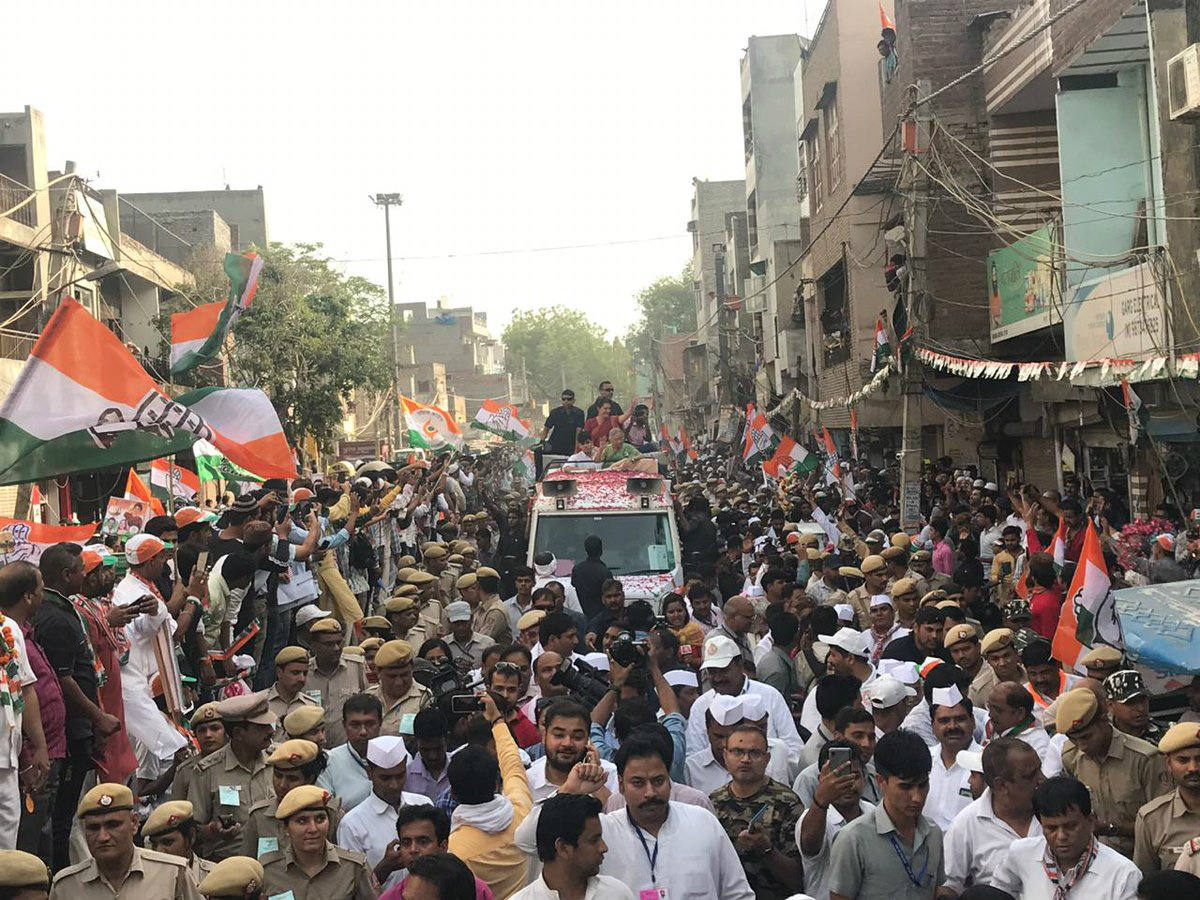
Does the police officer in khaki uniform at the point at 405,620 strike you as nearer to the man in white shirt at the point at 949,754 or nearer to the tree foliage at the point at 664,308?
the man in white shirt at the point at 949,754

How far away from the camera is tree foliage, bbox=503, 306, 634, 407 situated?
14384 centimetres

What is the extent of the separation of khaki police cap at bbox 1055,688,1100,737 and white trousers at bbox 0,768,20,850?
4468mm

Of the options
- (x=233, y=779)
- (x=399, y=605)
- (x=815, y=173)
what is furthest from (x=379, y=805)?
(x=815, y=173)

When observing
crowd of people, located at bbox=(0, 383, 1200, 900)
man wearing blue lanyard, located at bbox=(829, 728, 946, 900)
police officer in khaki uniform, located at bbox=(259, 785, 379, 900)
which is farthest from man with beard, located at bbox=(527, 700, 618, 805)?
man wearing blue lanyard, located at bbox=(829, 728, 946, 900)

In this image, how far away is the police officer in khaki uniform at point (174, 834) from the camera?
6133mm

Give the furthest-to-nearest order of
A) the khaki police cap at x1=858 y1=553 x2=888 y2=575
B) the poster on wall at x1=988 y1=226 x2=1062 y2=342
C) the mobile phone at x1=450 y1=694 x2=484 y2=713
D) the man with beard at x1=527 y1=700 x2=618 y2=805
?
1. the poster on wall at x1=988 y1=226 x2=1062 y2=342
2. the khaki police cap at x1=858 y1=553 x2=888 y2=575
3. the mobile phone at x1=450 y1=694 x2=484 y2=713
4. the man with beard at x1=527 y1=700 x2=618 y2=805

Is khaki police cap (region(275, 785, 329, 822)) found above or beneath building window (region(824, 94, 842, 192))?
beneath

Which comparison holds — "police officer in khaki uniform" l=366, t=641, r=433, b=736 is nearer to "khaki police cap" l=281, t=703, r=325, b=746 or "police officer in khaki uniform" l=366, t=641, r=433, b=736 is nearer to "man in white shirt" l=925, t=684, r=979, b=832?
"khaki police cap" l=281, t=703, r=325, b=746

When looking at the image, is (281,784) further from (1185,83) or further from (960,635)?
(1185,83)

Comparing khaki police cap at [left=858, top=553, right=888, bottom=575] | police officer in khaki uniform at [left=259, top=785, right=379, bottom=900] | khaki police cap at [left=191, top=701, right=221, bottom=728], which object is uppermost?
khaki police cap at [left=858, top=553, right=888, bottom=575]

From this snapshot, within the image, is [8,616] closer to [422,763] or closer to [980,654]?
[422,763]

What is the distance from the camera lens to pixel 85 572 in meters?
8.12

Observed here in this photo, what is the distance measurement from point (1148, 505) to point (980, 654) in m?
9.74

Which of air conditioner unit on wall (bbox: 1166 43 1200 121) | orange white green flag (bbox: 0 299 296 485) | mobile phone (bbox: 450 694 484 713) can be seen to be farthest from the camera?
air conditioner unit on wall (bbox: 1166 43 1200 121)
